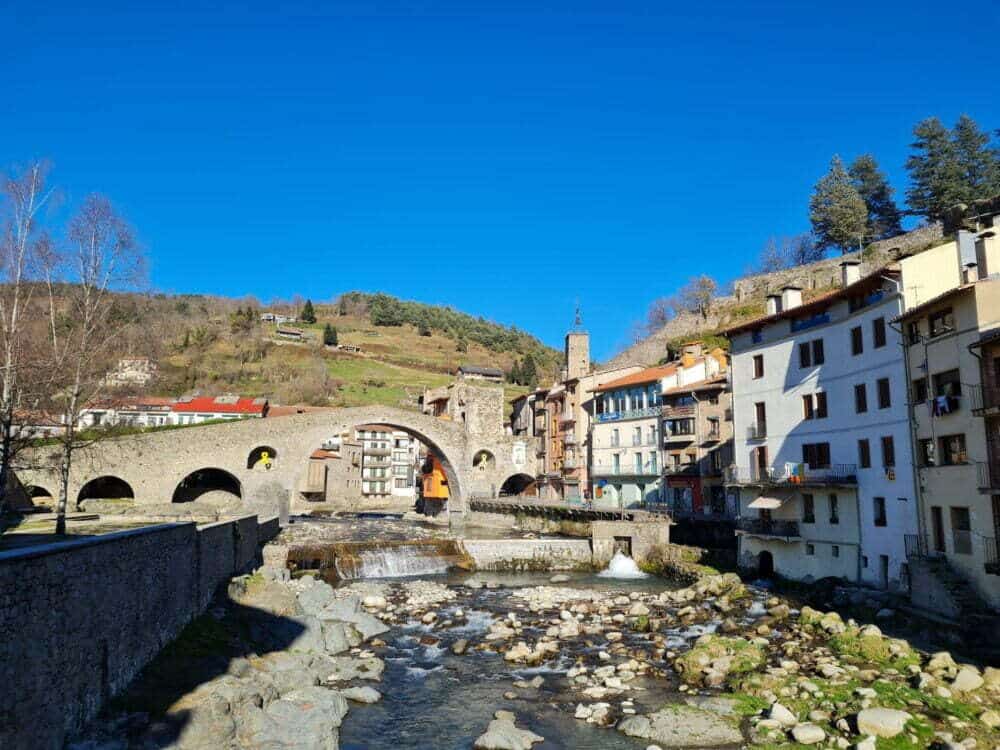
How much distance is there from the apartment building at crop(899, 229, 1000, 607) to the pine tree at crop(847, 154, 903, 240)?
54.0 m

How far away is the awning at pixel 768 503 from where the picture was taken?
29.4 metres

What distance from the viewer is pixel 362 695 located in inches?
677

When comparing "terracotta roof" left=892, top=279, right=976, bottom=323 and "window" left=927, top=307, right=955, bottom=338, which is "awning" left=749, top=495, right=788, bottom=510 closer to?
"terracotta roof" left=892, top=279, right=976, bottom=323

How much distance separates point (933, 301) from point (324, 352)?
4523 inches

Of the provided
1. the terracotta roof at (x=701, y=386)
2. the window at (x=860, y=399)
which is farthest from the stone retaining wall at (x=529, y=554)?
the window at (x=860, y=399)

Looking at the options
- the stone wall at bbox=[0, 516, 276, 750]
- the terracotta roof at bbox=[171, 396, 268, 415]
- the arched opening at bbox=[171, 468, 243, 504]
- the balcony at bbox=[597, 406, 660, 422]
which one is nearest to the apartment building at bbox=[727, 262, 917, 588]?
the balcony at bbox=[597, 406, 660, 422]

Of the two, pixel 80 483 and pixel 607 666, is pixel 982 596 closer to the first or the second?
pixel 607 666

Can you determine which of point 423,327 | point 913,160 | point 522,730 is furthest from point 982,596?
point 423,327

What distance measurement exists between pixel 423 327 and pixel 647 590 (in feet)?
432

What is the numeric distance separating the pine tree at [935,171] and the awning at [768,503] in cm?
4291

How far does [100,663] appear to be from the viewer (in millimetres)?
12258

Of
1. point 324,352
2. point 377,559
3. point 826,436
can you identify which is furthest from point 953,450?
point 324,352

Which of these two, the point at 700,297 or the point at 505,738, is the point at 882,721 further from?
the point at 700,297

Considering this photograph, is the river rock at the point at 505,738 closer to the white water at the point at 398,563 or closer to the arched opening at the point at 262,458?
the white water at the point at 398,563
